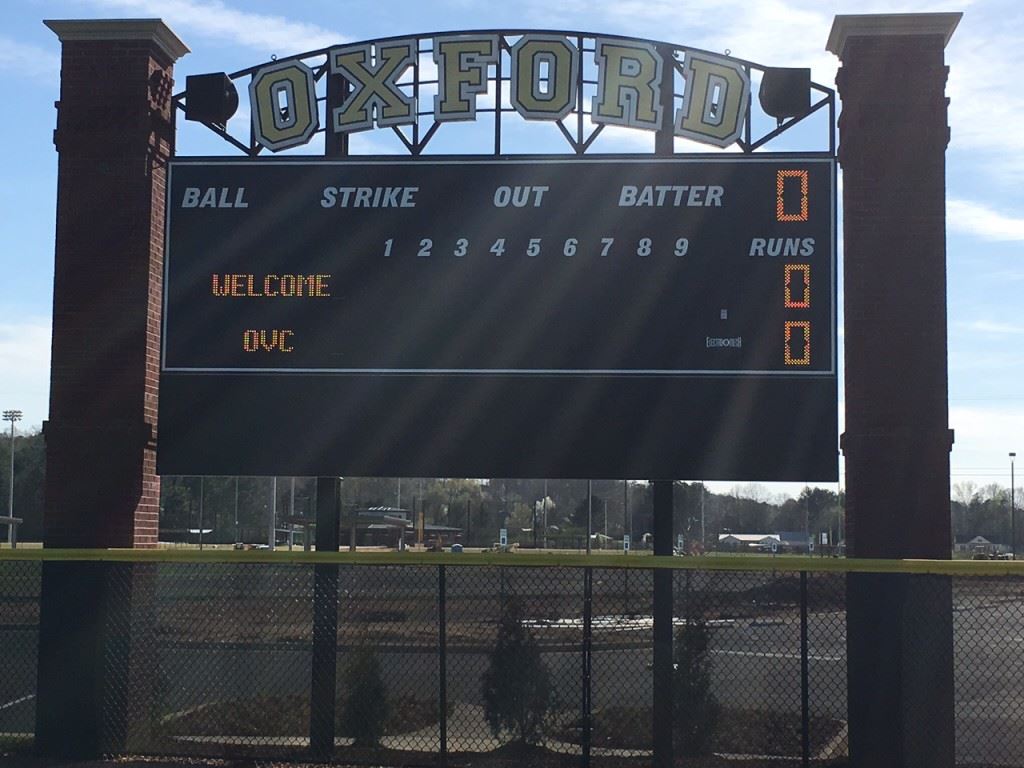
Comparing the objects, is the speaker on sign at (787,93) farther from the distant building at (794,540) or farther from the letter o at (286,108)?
the distant building at (794,540)

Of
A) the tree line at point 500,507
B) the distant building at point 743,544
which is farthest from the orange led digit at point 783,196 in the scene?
the distant building at point 743,544

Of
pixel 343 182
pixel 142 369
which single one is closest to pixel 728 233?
pixel 343 182

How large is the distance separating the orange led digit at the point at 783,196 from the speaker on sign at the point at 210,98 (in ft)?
15.1

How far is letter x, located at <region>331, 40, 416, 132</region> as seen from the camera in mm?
10203

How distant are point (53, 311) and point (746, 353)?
5.65 m

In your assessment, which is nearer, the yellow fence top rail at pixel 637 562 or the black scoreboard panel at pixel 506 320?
the yellow fence top rail at pixel 637 562

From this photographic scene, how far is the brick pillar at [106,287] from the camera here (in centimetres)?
982

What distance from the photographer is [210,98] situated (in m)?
10.3

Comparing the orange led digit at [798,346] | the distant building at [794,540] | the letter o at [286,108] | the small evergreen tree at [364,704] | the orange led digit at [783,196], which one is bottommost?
the distant building at [794,540]

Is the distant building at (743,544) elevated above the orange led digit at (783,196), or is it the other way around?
the orange led digit at (783,196)

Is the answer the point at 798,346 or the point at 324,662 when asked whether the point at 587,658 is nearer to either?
the point at 324,662

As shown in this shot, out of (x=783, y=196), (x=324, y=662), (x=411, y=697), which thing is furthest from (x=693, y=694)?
(x=783, y=196)

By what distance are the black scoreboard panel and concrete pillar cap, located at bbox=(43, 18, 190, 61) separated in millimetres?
1352

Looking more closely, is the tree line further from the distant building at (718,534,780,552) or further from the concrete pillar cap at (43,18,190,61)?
the concrete pillar cap at (43,18,190,61)
